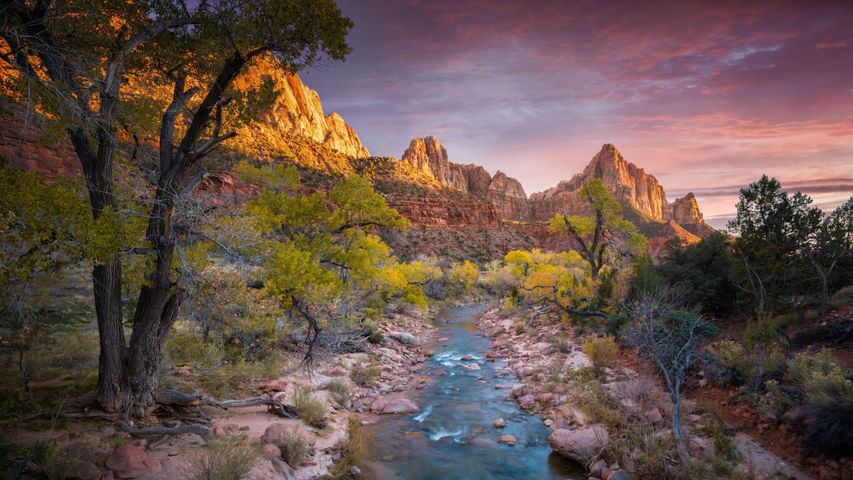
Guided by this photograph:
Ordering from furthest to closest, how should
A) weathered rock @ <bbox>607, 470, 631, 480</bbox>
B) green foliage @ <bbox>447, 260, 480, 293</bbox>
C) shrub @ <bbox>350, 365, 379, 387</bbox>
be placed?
1. green foliage @ <bbox>447, 260, 480, 293</bbox>
2. shrub @ <bbox>350, 365, 379, 387</bbox>
3. weathered rock @ <bbox>607, 470, 631, 480</bbox>

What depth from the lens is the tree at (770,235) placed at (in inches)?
446

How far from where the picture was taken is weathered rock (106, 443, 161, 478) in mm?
5195

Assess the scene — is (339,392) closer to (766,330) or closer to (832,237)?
(766,330)

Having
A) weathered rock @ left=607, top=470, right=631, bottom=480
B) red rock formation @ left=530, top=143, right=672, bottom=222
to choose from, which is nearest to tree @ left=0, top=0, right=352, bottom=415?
weathered rock @ left=607, top=470, right=631, bottom=480

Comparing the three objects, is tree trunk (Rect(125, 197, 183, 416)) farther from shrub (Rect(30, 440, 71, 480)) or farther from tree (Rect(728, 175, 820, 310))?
tree (Rect(728, 175, 820, 310))

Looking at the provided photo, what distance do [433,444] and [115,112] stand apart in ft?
29.0

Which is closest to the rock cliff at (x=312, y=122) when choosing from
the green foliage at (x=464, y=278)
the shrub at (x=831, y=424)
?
the green foliage at (x=464, y=278)

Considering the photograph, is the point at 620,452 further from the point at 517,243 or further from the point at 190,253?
the point at 517,243

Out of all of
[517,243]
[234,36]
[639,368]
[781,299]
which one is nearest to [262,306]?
[234,36]

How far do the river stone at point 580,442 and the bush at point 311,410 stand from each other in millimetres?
5142

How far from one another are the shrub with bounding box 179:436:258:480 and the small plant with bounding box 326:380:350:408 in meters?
4.00

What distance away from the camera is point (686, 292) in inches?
526

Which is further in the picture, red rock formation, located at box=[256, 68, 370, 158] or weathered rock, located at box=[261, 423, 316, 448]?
red rock formation, located at box=[256, 68, 370, 158]

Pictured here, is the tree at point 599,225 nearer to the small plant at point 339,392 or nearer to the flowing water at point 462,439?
the flowing water at point 462,439
